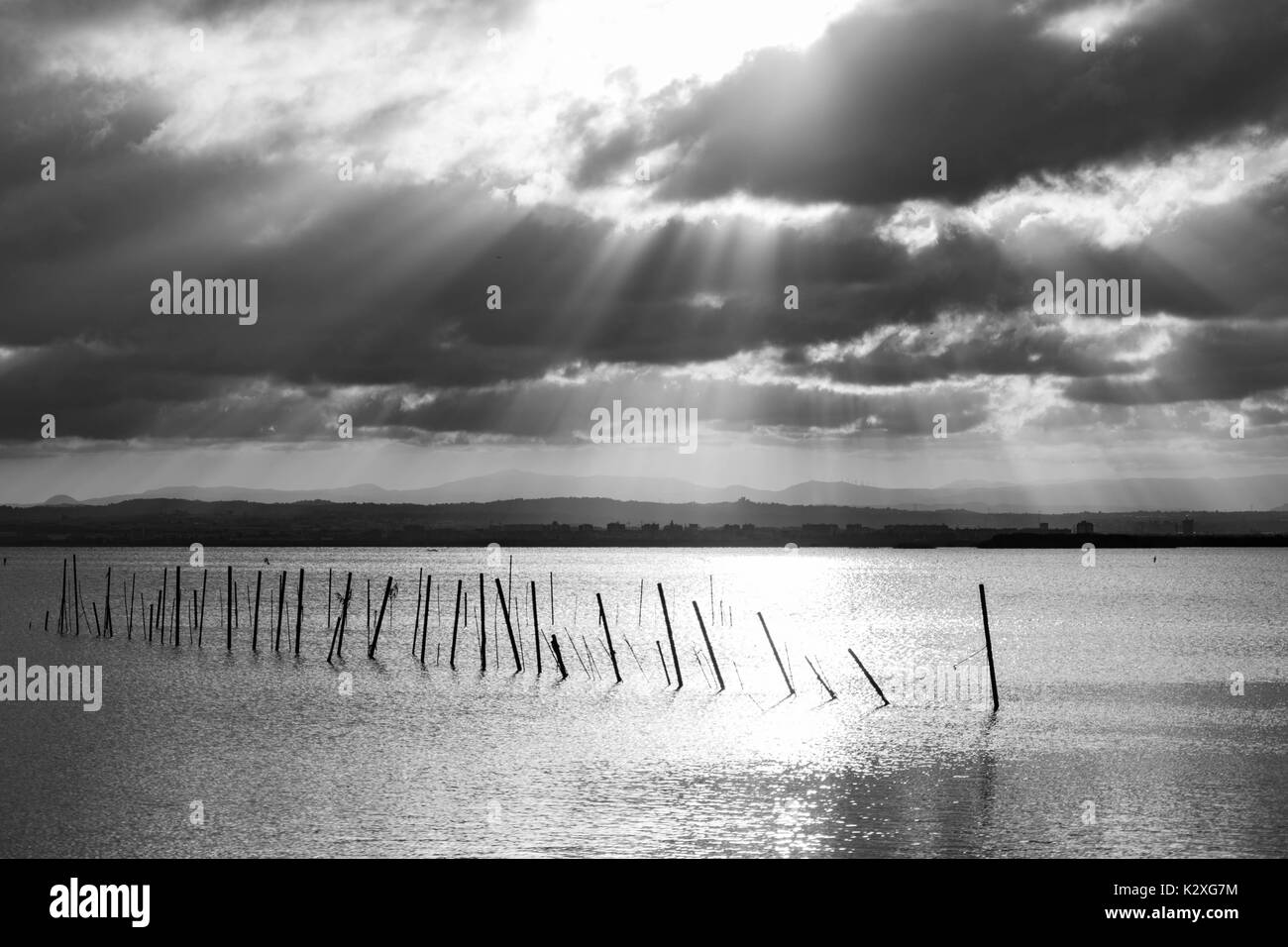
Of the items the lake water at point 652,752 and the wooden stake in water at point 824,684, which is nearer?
the lake water at point 652,752

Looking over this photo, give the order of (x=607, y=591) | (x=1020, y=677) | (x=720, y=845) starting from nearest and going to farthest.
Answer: (x=720, y=845), (x=1020, y=677), (x=607, y=591)

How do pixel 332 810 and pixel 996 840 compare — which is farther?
pixel 332 810

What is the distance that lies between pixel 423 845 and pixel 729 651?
46.3 meters

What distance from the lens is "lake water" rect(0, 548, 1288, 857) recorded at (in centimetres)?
2597

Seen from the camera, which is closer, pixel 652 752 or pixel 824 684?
pixel 652 752

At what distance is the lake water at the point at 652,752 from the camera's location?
85.2ft

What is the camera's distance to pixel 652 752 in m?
36.2

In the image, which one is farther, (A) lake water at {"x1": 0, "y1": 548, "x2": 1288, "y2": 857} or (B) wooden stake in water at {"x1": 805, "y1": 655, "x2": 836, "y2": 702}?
(B) wooden stake in water at {"x1": 805, "y1": 655, "x2": 836, "y2": 702}

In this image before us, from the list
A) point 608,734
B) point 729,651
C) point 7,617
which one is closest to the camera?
point 608,734
